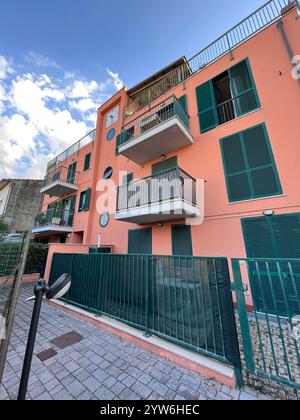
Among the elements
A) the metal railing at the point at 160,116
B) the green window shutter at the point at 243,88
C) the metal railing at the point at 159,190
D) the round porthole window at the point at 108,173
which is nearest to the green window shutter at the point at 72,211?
the round porthole window at the point at 108,173

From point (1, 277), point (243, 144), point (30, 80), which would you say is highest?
point (30, 80)

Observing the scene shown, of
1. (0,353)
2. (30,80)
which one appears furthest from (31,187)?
(0,353)

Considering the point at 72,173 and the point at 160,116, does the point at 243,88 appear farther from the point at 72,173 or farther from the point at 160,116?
the point at 72,173

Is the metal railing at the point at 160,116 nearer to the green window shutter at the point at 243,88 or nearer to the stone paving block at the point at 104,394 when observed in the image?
the green window shutter at the point at 243,88

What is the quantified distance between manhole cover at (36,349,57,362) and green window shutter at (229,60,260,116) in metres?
9.08

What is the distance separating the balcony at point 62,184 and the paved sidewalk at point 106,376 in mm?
11084

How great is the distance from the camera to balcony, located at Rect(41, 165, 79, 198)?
501 inches

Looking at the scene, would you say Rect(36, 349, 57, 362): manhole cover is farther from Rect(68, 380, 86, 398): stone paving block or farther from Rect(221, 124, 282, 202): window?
Rect(221, 124, 282, 202): window

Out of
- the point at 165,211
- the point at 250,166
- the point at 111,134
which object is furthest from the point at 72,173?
the point at 250,166

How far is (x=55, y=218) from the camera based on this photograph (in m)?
12.4
